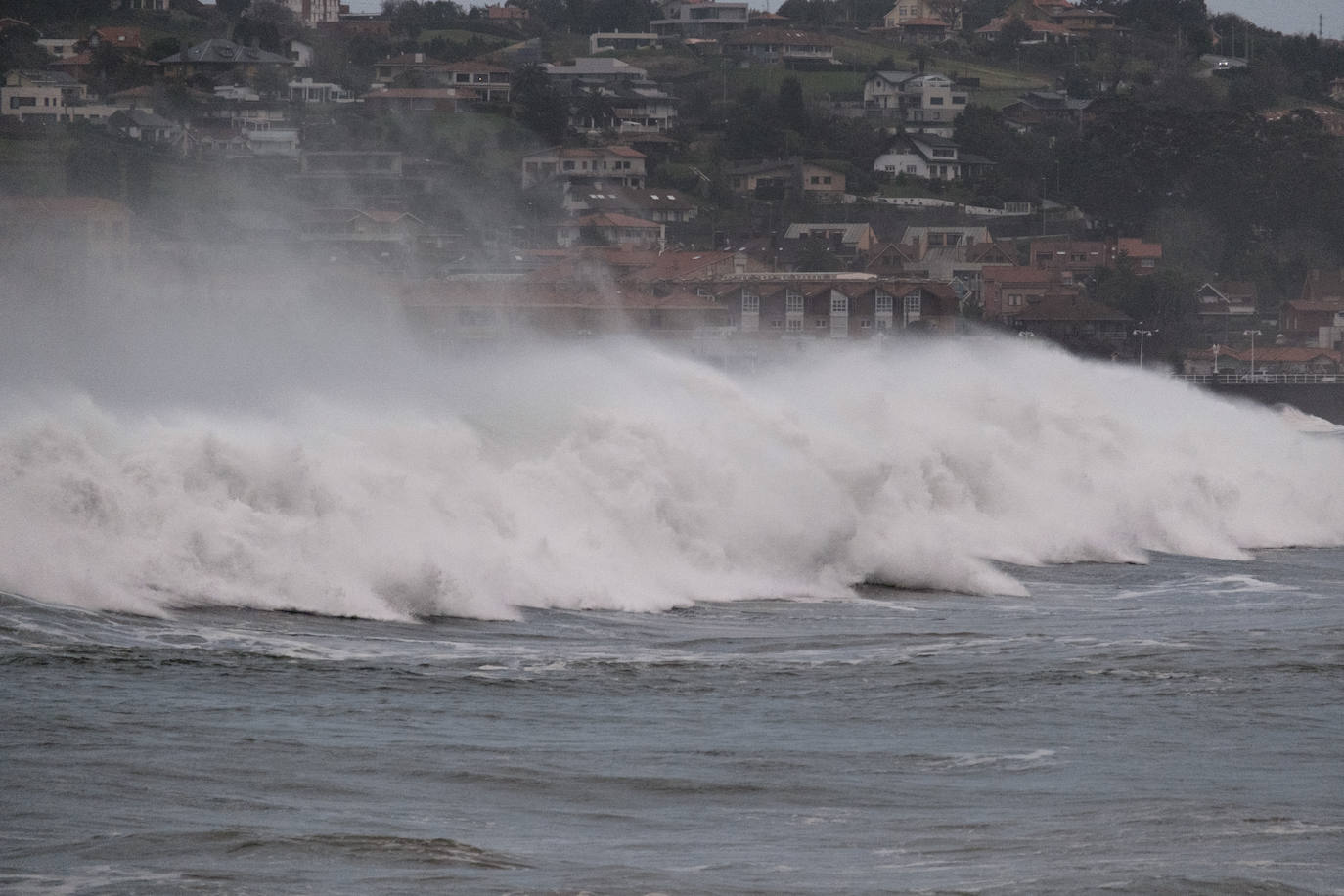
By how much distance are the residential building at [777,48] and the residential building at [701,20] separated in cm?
1499

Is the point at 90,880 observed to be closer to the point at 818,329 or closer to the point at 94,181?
the point at 94,181

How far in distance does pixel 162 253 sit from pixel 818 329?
33346 mm

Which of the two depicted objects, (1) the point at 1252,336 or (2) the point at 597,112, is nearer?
(1) the point at 1252,336

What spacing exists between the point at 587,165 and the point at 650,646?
300 ft

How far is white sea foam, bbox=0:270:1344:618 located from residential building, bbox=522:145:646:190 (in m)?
64.0

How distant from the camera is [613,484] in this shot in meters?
28.3

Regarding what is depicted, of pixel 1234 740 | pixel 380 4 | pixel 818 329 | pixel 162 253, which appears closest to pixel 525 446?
pixel 1234 740

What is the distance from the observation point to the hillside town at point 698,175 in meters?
74.8

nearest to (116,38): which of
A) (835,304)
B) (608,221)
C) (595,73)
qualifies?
(608,221)

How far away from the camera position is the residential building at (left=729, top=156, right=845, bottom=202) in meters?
119

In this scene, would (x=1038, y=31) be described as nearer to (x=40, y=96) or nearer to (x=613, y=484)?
(x=40, y=96)

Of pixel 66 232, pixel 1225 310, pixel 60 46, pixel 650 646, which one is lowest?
pixel 1225 310

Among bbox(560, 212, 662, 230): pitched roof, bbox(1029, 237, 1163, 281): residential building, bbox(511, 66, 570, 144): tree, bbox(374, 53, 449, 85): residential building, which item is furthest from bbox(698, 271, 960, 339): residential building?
bbox(374, 53, 449, 85): residential building

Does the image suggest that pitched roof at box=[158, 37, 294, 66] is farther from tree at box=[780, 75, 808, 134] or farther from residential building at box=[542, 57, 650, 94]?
tree at box=[780, 75, 808, 134]
